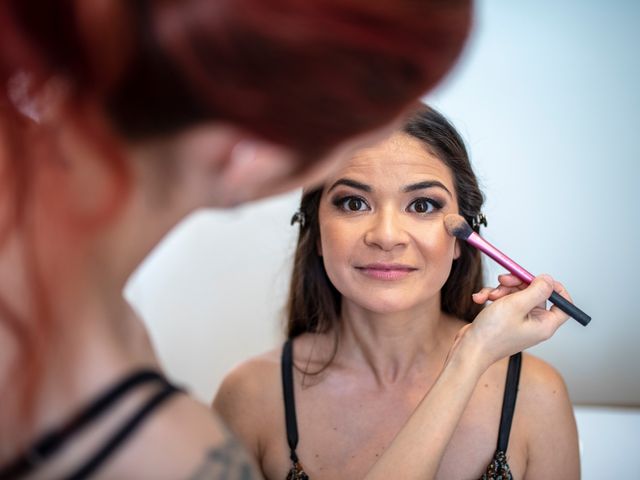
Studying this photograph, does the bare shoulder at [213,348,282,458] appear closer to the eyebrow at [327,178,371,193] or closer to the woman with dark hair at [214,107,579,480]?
the woman with dark hair at [214,107,579,480]

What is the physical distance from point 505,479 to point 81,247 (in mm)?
856

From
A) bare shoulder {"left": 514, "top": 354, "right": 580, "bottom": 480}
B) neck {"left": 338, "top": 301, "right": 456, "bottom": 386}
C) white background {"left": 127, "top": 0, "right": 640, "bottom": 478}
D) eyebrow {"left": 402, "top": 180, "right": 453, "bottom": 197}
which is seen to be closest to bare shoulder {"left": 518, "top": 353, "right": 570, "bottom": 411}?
bare shoulder {"left": 514, "top": 354, "right": 580, "bottom": 480}

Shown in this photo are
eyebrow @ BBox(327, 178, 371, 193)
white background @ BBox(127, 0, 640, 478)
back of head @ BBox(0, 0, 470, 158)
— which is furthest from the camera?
white background @ BBox(127, 0, 640, 478)

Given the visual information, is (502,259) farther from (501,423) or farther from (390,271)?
(501,423)

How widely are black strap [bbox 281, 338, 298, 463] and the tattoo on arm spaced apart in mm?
668

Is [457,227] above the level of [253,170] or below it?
below

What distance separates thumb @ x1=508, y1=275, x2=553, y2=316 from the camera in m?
0.94

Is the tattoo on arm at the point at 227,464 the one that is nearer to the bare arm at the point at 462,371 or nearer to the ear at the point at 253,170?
the ear at the point at 253,170

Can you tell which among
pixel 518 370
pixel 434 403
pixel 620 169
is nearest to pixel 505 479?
pixel 518 370

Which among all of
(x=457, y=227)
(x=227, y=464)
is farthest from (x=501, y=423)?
(x=227, y=464)

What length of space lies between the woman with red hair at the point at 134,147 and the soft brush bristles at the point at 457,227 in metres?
0.60

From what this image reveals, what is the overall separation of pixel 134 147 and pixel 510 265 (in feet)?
2.24

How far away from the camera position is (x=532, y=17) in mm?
1692

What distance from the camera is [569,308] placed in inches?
37.7
